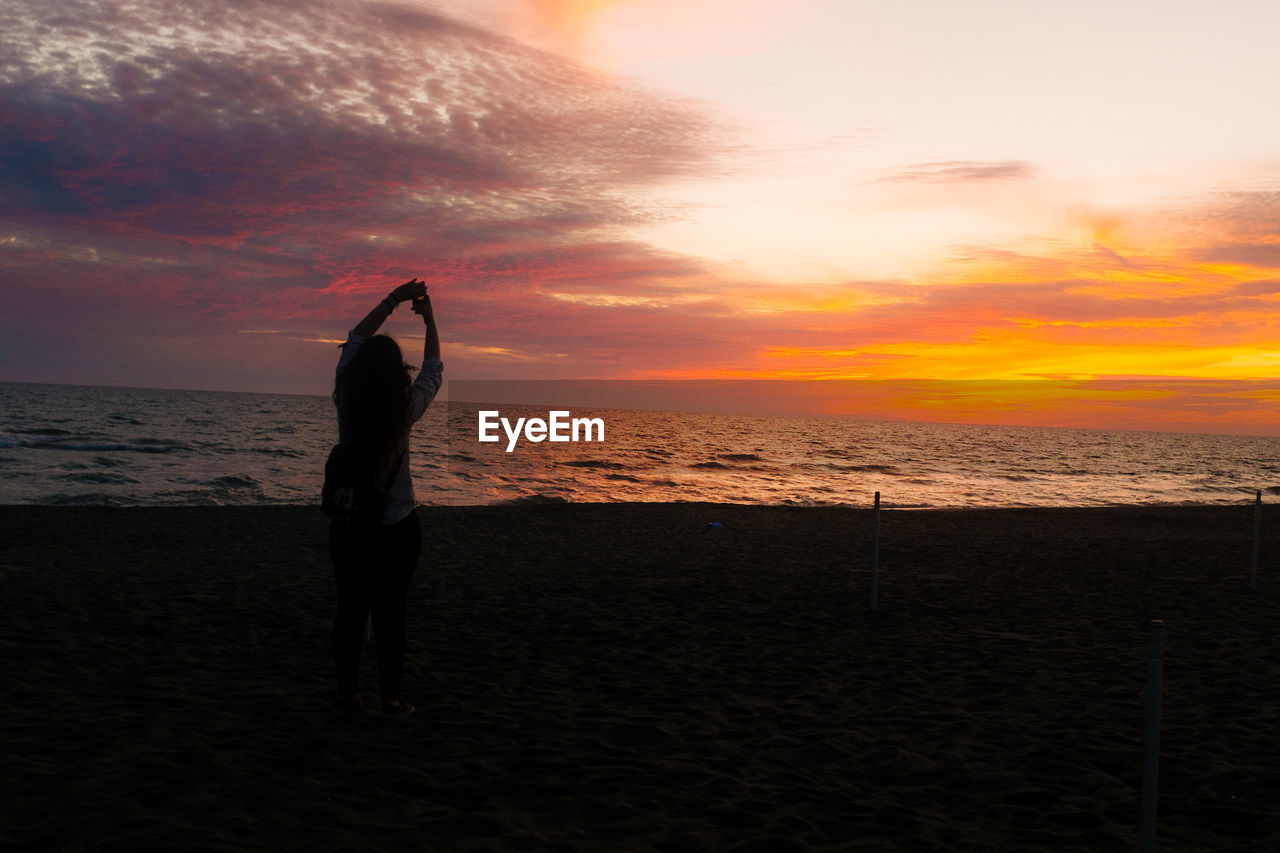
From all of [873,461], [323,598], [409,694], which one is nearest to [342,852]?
[409,694]

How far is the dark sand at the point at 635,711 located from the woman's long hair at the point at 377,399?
178 centimetres

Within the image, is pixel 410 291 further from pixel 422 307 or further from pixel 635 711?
pixel 635 711

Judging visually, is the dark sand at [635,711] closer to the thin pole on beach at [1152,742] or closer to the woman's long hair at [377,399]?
the thin pole on beach at [1152,742]

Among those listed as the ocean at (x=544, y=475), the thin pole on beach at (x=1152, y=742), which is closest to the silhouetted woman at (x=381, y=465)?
the thin pole on beach at (x=1152, y=742)

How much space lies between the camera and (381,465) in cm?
442

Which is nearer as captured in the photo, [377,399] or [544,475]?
[377,399]

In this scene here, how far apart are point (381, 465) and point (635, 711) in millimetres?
2610

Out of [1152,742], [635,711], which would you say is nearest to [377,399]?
[635,711]

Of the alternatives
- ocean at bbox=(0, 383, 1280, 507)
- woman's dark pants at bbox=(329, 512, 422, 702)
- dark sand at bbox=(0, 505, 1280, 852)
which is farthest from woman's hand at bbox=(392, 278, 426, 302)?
ocean at bbox=(0, 383, 1280, 507)

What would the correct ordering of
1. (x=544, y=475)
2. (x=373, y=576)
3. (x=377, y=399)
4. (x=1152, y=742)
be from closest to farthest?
1. (x=1152, y=742)
2. (x=377, y=399)
3. (x=373, y=576)
4. (x=544, y=475)

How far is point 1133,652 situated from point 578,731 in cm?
580

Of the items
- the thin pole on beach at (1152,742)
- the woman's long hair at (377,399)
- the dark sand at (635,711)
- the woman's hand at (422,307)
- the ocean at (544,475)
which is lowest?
the ocean at (544,475)

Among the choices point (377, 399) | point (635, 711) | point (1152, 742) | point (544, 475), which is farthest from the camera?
point (544, 475)

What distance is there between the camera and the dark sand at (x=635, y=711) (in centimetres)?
393
